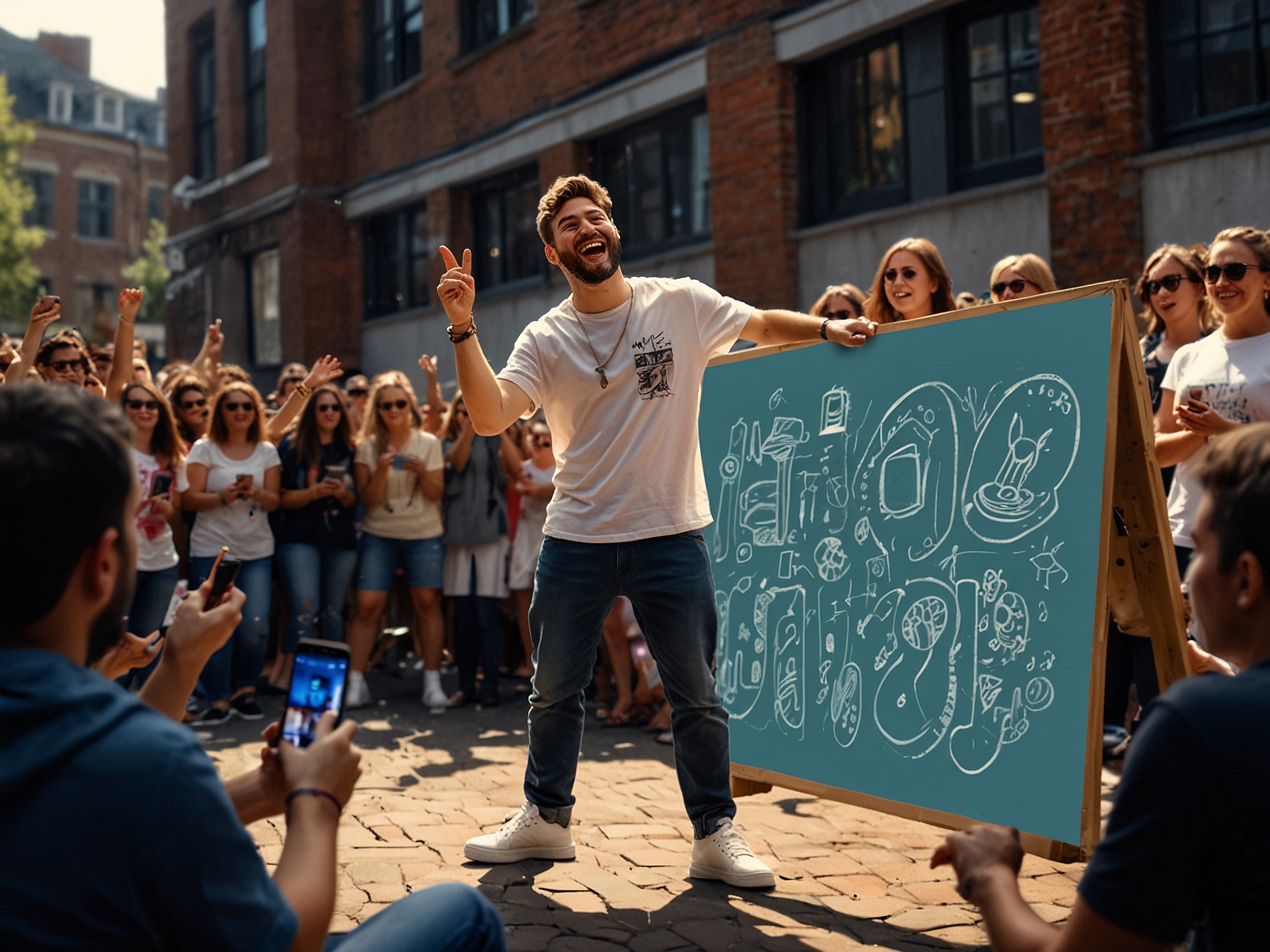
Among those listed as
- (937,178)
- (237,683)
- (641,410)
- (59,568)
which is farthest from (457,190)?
(59,568)

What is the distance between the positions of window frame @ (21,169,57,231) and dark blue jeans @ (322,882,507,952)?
46.8 m

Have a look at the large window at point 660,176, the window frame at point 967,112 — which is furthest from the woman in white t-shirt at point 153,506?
the large window at point 660,176

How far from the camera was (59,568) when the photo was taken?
1489 mm

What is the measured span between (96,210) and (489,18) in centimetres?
3464

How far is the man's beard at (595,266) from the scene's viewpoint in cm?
399

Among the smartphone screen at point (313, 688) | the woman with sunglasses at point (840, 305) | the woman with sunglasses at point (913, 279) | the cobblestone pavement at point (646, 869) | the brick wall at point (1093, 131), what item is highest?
the brick wall at point (1093, 131)

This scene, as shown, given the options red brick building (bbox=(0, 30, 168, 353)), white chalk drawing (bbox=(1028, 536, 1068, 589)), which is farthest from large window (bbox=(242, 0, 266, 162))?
red brick building (bbox=(0, 30, 168, 353))

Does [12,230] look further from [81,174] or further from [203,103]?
[203,103]

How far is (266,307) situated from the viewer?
66.3 ft

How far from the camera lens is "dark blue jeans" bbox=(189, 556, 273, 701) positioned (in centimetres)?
750

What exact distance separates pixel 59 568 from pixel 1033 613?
9.64 feet

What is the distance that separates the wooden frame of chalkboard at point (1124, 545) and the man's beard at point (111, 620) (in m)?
2.70

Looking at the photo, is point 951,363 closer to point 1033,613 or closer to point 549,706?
point 1033,613

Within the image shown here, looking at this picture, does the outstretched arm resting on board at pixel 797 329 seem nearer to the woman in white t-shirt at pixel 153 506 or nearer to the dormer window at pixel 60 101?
the woman in white t-shirt at pixel 153 506
